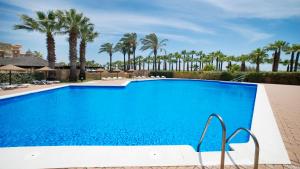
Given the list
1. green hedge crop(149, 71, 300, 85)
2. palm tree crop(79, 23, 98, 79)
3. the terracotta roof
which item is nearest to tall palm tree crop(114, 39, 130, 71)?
palm tree crop(79, 23, 98, 79)

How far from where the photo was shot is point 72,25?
72.8 ft

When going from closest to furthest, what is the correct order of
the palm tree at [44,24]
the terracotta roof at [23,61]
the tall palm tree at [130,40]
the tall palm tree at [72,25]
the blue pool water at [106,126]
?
the blue pool water at [106,126], the palm tree at [44,24], the tall palm tree at [72,25], the terracotta roof at [23,61], the tall palm tree at [130,40]

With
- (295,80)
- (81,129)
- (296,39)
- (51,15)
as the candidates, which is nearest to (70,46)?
(51,15)

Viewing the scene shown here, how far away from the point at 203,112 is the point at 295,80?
2343 centimetres


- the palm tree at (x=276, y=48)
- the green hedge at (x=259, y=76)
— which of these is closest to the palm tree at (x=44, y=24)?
the green hedge at (x=259, y=76)

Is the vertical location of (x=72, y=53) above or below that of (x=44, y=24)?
below

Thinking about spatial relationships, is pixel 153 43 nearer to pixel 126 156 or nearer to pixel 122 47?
pixel 122 47

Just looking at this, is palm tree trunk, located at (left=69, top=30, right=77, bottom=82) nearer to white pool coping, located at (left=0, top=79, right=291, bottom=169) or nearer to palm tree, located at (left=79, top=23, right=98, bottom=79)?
palm tree, located at (left=79, top=23, right=98, bottom=79)

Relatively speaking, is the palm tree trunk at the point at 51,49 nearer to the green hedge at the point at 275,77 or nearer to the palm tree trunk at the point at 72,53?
the palm tree trunk at the point at 72,53

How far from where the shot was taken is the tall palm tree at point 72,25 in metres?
21.9

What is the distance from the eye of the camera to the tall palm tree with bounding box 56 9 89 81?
21.9 meters

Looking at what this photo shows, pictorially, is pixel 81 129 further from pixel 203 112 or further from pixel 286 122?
pixel 286 122

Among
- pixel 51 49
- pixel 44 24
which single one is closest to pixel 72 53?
pixel 51 49

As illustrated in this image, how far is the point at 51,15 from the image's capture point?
21.8 metres
